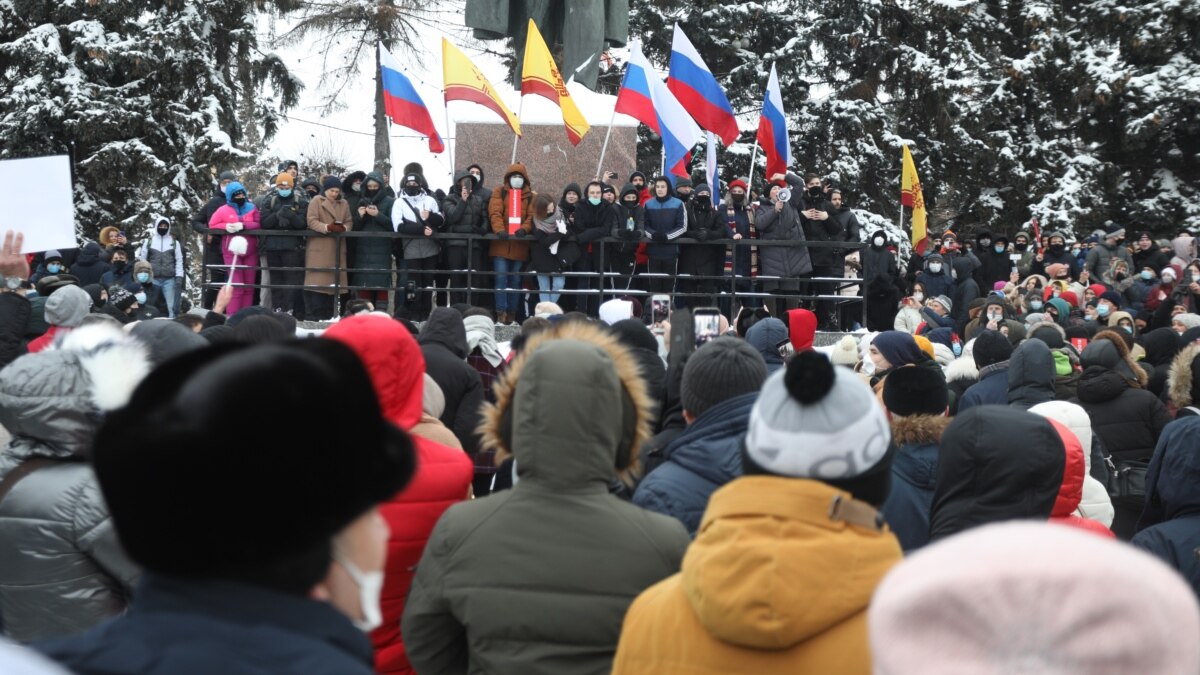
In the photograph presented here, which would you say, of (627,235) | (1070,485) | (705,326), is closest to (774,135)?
(627,235)

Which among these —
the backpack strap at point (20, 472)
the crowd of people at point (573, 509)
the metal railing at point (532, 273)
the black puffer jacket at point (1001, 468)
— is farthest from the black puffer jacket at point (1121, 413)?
the metal railing at point (532, 273)

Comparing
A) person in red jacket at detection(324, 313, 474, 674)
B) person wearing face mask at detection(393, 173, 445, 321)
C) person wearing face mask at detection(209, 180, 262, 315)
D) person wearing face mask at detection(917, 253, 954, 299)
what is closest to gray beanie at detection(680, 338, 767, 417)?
person in red jacket at detection(324, 313, 474, 674)

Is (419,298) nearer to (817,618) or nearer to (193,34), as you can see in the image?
(817,618)

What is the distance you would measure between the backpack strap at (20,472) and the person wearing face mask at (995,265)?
639 inches

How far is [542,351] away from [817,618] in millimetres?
1091

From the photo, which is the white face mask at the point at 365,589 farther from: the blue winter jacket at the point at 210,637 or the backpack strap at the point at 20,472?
the backpack strap at the point at 20,472

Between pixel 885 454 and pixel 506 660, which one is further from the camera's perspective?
pixel 506 660

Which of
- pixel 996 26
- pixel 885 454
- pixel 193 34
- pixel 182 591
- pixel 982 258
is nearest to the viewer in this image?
pixel 182 591

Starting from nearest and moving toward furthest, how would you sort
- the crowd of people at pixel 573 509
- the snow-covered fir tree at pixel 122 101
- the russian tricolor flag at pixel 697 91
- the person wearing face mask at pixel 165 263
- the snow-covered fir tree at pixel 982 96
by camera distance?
the crowd of people at pixel 573 509, the russian tricolor flag at pixel 697 91, the person wearing face mask at pixel 165 263, the snow-covered fir tree at pixel 122 101, the snow-covered fir tree at pixel 982 96

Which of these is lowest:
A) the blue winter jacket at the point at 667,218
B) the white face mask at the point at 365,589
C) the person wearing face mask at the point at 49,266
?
the person wearing face mask at the point at 49,266

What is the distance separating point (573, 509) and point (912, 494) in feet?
5.60

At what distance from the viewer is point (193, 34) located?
25.5m

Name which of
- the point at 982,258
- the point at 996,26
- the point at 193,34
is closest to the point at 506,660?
the point at 982,258

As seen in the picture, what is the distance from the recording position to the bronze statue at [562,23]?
16188 mm
